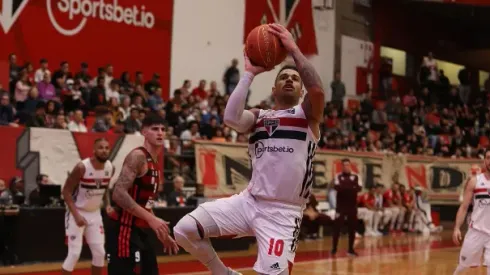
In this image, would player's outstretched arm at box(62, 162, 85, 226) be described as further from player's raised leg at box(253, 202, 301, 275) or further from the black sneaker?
the black sneaker

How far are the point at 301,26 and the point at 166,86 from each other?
6803 millimetres

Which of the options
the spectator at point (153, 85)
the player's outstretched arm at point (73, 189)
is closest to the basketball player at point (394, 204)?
the spectator at point (153, 85)

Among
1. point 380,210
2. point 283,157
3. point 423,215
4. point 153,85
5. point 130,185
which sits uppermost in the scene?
point 153,85

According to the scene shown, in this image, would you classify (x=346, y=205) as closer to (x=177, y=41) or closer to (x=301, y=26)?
(x=177, y=41)

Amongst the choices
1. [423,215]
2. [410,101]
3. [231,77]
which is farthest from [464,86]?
[231,77]

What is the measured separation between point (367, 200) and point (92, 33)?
28.8 ft

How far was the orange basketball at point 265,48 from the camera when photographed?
575 cm

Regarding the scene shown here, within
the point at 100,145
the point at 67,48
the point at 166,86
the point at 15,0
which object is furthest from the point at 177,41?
the point at 100,145

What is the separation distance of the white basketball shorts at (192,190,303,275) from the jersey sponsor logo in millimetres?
335

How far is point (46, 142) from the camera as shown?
14.9 metres

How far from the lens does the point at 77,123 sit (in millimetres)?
16234

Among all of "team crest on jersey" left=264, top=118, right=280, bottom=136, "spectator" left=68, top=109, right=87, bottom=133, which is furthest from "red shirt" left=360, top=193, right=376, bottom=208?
"team crest on jersey" left=264, top=118, right=280, bottom=136

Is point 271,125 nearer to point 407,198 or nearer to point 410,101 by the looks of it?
point 407,198

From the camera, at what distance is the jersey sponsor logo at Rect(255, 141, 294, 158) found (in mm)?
5988
